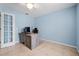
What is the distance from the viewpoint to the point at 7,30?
2125mm

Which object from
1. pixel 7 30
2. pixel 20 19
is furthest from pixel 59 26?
pixel 7 30

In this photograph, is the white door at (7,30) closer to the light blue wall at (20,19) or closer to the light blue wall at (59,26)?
the light blue wall at (20,19)

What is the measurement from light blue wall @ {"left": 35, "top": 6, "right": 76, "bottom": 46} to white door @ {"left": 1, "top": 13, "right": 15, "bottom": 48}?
2.46ft

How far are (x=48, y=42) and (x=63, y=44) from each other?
39 centimetres

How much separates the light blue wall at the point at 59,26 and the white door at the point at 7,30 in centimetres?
75

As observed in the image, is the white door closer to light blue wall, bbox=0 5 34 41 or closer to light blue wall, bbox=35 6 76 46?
light blue wall, bbox=0 5 34 41

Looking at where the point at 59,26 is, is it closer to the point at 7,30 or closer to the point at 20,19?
the point at 20,19

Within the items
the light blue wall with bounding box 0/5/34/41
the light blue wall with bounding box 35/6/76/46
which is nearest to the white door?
the light blue wall with bounding box 0/5/34/41

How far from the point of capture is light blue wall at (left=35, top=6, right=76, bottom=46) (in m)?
1.66

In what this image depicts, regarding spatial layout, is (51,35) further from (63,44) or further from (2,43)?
(2,43)

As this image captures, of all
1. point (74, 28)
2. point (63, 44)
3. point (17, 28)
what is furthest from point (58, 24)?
point (17, 28)

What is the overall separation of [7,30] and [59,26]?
1495 millimetres

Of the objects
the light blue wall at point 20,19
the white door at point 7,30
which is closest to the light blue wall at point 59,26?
the light blue wall at point 20,19

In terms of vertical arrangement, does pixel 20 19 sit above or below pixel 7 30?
above
